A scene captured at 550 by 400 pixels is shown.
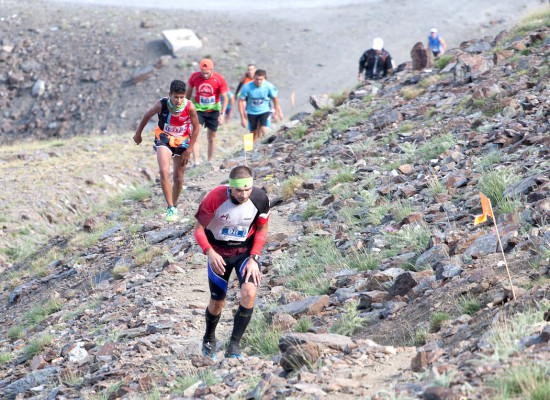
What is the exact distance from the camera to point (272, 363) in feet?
26.2

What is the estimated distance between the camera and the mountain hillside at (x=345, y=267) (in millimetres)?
6965

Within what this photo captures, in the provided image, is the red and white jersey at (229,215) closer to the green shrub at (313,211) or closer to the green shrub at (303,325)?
the green shrub at (303,325)

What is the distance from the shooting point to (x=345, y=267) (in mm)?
10125

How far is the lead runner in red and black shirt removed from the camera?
26.9 ft

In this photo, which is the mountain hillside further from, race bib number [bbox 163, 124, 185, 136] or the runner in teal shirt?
race bib number [bbox 163, 124, 185, 136]

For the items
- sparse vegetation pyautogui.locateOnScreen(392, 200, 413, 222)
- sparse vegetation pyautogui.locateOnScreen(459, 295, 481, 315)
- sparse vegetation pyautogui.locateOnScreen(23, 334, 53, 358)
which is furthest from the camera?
sparse vegetation pyautogui.locateOnScreen(392, 200, 413, 222)

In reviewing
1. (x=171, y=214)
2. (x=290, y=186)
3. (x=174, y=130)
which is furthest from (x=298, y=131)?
(x=174, y=130)

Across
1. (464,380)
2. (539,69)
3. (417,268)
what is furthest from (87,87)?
(464,380)

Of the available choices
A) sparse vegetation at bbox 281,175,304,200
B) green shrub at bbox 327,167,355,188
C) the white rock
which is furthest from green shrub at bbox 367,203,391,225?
the white rock

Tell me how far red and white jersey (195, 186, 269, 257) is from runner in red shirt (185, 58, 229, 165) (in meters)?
8.00

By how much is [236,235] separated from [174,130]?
4494 millimetres

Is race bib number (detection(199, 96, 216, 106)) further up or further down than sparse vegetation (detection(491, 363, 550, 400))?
further up

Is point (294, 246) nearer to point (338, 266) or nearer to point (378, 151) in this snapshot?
point (338, 266)

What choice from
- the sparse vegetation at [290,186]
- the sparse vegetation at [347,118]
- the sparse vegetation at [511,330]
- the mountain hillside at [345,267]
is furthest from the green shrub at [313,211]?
the sparse vegetation at [511,330]
